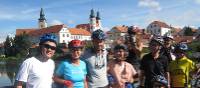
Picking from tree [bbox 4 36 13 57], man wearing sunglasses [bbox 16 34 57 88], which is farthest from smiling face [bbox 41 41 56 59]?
tree [bbox 4 36 13 57]

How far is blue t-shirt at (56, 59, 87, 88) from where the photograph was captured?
596 centimetres

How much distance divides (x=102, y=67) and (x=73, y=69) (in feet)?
2.12

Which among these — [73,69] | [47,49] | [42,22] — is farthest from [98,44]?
[42,22]

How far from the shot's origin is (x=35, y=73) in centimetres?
512

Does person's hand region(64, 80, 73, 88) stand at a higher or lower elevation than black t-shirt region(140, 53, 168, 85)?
lower

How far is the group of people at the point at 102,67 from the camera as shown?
5.25m

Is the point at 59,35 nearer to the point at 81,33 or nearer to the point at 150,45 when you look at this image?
the point at 81,33

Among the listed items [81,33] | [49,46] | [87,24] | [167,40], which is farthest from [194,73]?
[87,24]

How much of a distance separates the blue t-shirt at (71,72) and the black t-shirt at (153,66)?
4.03ft

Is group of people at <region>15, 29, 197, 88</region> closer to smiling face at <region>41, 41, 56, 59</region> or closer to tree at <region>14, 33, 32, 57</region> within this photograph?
smiling face at <region>41, 41, 56, 59</region>

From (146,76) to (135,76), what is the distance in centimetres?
18

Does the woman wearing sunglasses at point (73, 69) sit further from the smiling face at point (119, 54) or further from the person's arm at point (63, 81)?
the smiling face at point (119, 54)

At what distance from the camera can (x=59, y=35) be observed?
134 meters

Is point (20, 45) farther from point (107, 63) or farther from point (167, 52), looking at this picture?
point (107, 63)
